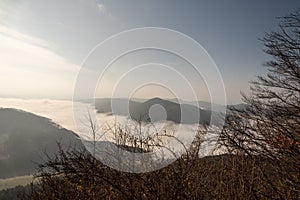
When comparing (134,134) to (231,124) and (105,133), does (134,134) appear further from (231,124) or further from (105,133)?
(231,124)

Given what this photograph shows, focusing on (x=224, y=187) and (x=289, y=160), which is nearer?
(x=224, y=187)

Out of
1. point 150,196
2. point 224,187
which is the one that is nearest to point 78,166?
point 150,196

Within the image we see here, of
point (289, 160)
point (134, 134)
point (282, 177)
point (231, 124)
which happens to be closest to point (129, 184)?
point (134, 134)

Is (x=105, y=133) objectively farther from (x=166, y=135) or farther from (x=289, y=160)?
(x=289, y=160)

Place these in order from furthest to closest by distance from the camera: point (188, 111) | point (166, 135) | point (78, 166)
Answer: point (188, 111)
point (166, 135)
point (78, 166)

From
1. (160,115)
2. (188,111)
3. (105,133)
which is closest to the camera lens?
(105,133)

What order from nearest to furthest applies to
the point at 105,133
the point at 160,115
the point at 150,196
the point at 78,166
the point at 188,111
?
the point at 150,196 → the point at 78,166 → the point at 105,133 → the point at 160,115 → the point at 188,111

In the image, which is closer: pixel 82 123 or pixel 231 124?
pixel 82 123

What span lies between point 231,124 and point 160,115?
638 centimetres

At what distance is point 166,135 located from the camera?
693 cm

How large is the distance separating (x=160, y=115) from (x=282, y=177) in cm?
410

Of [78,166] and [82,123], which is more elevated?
[82,123]

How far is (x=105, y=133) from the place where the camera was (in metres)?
7.38

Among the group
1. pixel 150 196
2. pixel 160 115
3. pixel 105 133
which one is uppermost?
pixel 160 115
